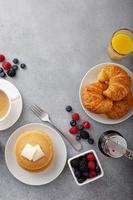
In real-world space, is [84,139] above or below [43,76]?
below

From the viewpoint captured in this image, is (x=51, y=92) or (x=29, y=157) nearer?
(x=29, y=157)

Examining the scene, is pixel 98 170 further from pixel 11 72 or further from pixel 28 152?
pixel 11 72

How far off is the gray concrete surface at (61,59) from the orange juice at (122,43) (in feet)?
0.14

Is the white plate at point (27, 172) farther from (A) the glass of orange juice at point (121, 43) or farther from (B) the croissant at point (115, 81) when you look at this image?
(A) the glass of orange juice at point (121, 43)

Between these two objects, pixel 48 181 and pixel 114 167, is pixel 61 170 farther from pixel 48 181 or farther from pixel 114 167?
pixel 114 167

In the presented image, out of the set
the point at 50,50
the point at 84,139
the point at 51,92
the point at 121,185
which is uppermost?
the point at 50,50

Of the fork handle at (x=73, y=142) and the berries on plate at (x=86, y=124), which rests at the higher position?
the berries on plate at (x=86, y=124)

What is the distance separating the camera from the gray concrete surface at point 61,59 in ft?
4.47

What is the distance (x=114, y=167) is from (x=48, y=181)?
24 centimetres

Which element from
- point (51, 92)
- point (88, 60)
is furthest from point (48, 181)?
point (88, 60)

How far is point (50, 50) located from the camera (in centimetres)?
140

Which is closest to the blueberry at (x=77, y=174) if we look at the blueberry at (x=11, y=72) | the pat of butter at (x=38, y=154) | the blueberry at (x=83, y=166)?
the blueberry at (x=83, y=166)

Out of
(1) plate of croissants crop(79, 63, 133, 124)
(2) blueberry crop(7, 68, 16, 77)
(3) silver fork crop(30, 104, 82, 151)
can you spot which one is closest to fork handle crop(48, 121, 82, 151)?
(3) silver fork crop(30, 104, 82, 151)

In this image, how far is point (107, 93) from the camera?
4.25ft
